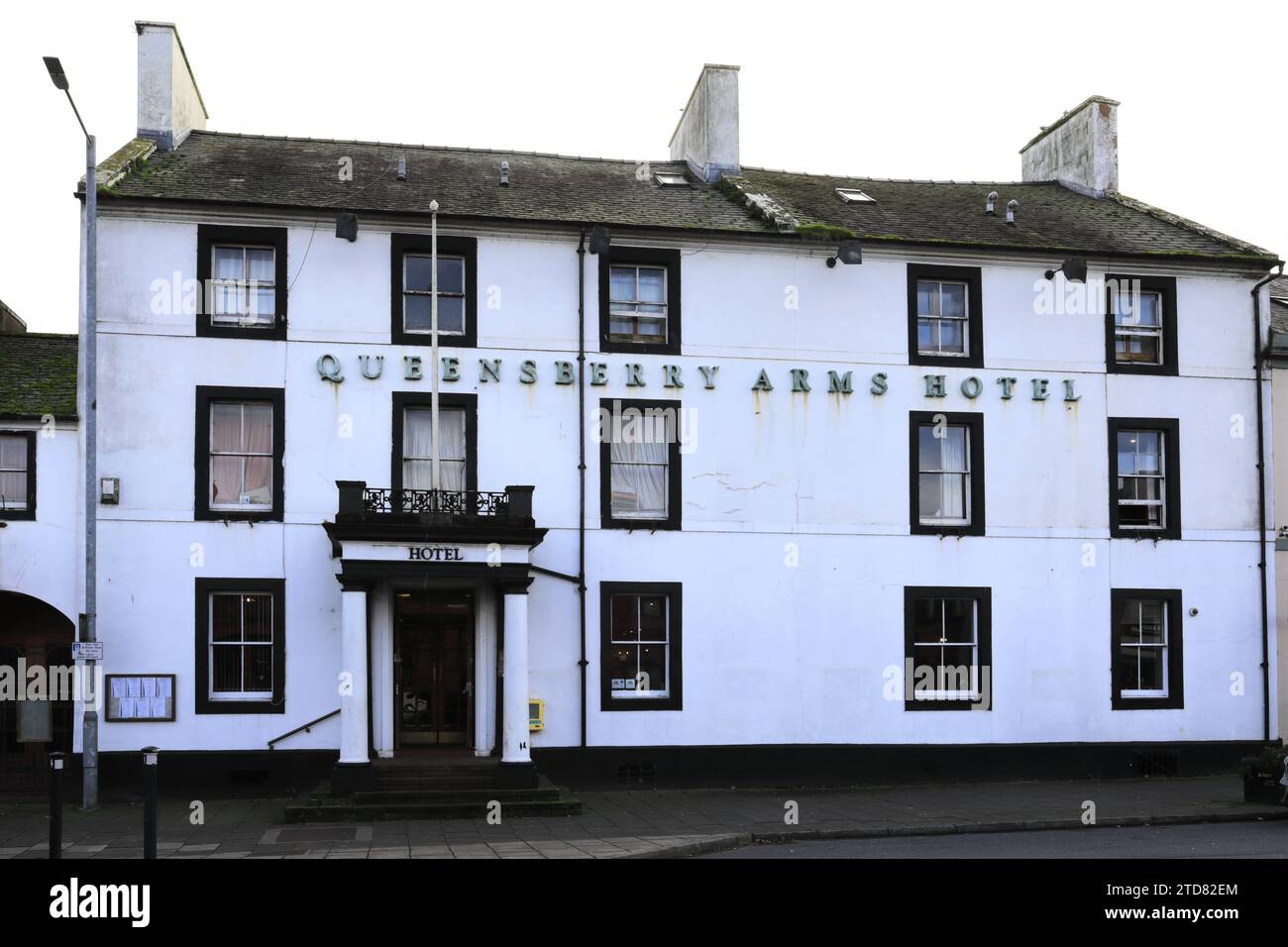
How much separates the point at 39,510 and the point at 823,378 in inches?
501

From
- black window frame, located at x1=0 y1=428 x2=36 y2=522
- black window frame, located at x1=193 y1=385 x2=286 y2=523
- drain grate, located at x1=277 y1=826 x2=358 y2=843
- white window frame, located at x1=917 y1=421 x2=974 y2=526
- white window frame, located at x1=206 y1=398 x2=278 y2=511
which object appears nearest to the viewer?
drain grate, located at x1=277 y1=826 x2=358 y2=843

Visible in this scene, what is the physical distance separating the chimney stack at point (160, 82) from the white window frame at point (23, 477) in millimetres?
6281

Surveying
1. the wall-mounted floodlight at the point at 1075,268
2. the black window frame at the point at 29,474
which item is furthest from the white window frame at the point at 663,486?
the black window frame at the point at 29,474

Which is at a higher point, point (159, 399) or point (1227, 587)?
point (159, 399)

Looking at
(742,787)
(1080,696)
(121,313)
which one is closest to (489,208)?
(121,313)

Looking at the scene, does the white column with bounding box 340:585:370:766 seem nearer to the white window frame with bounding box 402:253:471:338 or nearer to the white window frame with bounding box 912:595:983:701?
Result: the white window frame with bounding box 402:253:471:338

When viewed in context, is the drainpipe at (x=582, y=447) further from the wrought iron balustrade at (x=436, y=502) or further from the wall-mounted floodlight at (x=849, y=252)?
the wall-mounted floodlight at (x=849, y=252)

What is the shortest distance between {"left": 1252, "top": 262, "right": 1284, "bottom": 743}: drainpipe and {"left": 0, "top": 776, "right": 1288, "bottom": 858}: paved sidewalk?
224 cm

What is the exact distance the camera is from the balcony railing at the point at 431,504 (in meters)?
19.8

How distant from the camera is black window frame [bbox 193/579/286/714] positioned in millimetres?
20641

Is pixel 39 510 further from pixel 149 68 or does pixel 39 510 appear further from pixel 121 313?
pixel 149 68

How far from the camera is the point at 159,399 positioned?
2086 cm

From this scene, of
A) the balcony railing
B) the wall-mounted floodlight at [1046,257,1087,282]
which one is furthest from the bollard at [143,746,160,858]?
the wall-mounted floodlight at [1046,257,1087,282]

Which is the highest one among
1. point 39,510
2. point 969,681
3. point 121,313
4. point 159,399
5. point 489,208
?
point 489,208
